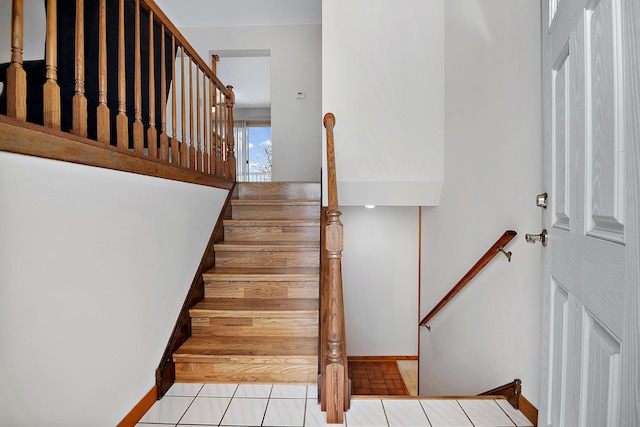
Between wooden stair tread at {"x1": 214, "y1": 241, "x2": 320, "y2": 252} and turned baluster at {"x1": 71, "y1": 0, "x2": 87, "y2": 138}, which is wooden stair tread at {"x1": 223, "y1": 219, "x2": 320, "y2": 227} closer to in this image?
wooden stair tread at {"x1": 214, "y1": 241, "x2": 320, "y2": 252}

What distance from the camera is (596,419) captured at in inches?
29.0

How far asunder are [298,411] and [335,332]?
43 cm

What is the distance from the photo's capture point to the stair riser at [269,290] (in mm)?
2463

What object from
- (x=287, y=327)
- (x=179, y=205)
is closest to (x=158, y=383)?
Answer: (x=287, y=327)

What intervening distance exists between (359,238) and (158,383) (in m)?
2.90

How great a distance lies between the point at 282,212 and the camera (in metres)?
3.21

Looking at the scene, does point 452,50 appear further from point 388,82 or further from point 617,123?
point 617,123

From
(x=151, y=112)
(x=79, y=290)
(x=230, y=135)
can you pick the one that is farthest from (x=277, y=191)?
(x=79, y=290)

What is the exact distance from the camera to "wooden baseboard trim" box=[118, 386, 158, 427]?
5.12 feet

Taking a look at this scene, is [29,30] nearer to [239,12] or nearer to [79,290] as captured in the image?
[239,12]

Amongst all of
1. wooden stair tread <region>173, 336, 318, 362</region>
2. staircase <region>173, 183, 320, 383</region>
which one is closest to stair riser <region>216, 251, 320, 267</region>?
staircase <region>173, 183, 320, 383</region>

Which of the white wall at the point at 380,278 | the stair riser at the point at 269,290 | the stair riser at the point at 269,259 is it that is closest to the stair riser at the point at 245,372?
the stair riser at the point at 269,290

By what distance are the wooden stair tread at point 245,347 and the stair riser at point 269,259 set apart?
2.13ft

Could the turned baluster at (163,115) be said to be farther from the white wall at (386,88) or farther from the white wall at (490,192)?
the white wall at (490,192)
